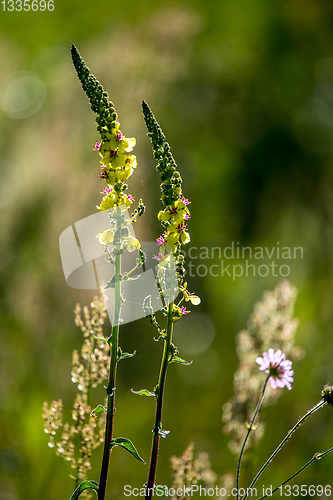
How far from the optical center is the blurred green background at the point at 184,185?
54.7 inches

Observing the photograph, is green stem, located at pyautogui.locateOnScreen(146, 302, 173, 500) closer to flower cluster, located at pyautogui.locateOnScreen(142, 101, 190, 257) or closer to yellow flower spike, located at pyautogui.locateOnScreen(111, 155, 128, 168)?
flower cluster, located at pyautogui.locateOnScreen(142, 101, 190, 257)

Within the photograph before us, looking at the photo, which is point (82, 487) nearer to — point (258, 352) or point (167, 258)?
point (167, 258)

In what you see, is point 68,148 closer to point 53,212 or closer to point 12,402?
point 53,212

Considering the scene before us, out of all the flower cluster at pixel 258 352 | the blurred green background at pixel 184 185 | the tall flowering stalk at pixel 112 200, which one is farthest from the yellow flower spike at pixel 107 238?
the blurred green background at pixel 184 185

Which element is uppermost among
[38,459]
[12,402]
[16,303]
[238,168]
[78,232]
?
[238,168]

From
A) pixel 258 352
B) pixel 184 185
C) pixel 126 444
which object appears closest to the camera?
pixel 126 444

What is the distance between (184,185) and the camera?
196 cm

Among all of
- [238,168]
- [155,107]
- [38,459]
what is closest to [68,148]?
[155,107]

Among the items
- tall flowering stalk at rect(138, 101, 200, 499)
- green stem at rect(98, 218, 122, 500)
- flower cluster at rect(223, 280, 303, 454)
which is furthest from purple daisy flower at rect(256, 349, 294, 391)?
flower cluster at rect(223, 280, 303, 454)

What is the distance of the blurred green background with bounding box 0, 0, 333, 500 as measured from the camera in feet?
4.56

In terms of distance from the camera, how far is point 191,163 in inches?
80.0

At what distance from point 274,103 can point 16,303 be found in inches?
68.8

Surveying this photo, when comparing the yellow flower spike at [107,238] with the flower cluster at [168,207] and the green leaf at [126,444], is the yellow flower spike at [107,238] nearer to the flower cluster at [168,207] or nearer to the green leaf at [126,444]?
the flower cluster at [168,207]

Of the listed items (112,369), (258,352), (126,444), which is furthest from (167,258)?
(258,352)
